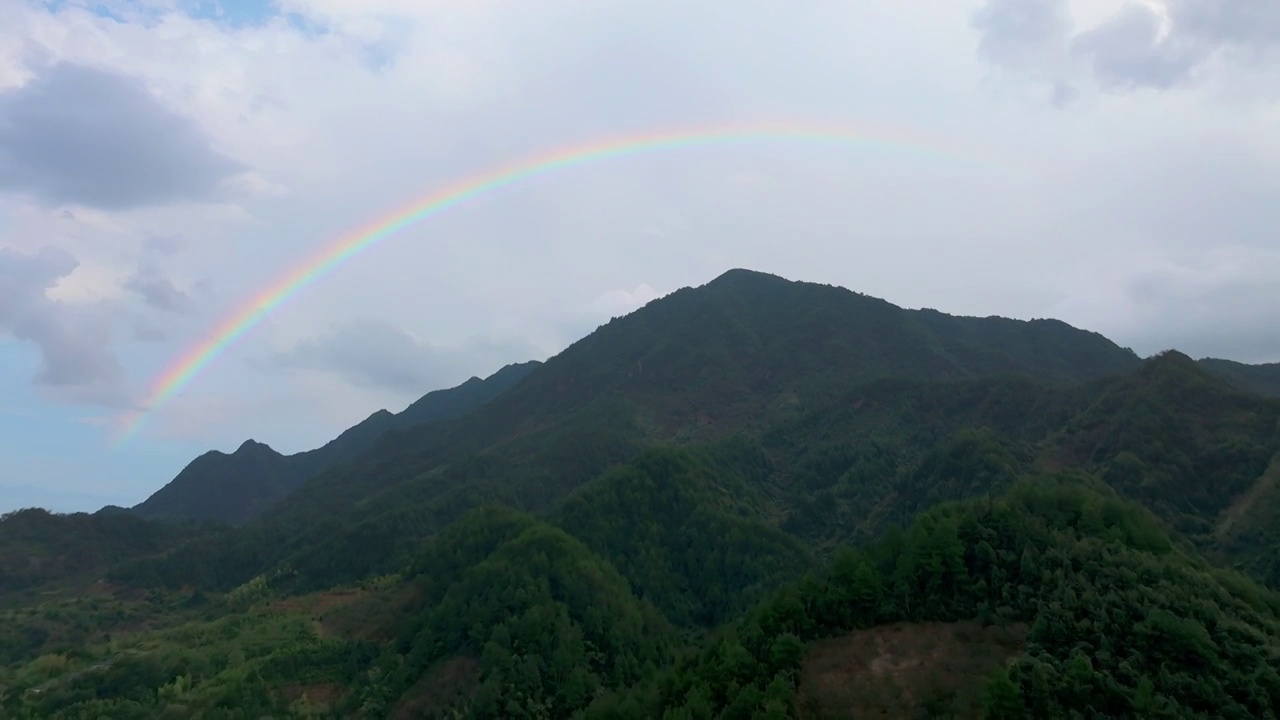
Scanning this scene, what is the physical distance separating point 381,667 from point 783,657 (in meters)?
25.5

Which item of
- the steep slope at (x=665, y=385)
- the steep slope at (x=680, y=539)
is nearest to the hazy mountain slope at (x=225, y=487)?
the steep slope at (x=665, y=385)

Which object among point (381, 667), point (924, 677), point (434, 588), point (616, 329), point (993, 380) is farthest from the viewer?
point (616, 329)

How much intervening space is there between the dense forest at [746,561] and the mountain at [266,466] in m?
35.6

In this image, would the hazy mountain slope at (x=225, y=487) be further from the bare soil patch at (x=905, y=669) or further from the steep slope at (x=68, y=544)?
the bare soil patch at (x=905, y=669)

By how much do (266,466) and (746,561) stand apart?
13389 cm

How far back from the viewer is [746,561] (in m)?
54.5

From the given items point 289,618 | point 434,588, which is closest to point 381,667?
point 434,588

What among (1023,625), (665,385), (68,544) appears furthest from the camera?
(665,385)

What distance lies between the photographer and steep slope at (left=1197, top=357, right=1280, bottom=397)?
96250 millimetres

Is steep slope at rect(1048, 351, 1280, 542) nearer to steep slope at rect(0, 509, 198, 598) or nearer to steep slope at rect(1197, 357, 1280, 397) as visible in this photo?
steep slope at rect(1197, 357, 1280, 397)

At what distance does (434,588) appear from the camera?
4866 cm

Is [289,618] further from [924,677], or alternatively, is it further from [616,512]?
[924,677]

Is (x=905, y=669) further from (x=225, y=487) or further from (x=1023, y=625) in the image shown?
(x=225, y=487)

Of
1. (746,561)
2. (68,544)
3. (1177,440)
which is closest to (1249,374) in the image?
(1177,440)
